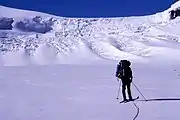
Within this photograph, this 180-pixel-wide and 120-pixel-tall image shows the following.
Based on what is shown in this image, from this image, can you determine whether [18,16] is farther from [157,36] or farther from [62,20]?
[157,36]

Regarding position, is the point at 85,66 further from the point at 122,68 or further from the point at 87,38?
the point at 122,68

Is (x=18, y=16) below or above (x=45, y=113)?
above

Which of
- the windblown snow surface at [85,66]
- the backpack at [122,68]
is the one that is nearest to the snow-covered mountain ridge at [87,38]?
the windblown snow surface at [85,66]

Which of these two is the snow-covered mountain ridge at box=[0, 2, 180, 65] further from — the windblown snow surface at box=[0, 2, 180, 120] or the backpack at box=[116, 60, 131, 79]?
the backpack at box=[116, 60, 131, 79]

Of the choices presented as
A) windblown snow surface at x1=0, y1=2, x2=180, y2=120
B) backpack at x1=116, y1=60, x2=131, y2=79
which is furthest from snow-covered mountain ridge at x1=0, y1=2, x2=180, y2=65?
backpack at x1=116, y1=60, x2=131, y2=79

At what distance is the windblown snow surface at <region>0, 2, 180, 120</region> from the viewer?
30.3ft

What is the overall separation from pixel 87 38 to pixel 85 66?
15.2 metres

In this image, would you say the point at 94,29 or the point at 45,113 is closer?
the point at 45,113

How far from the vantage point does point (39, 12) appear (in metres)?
63.8

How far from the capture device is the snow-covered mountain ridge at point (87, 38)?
37.2 metres

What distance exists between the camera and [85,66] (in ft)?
98.0

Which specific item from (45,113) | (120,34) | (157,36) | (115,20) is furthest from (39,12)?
(45,113)

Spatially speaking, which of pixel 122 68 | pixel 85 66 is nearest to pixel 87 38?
pixel 85 66

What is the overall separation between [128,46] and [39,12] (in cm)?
2719
